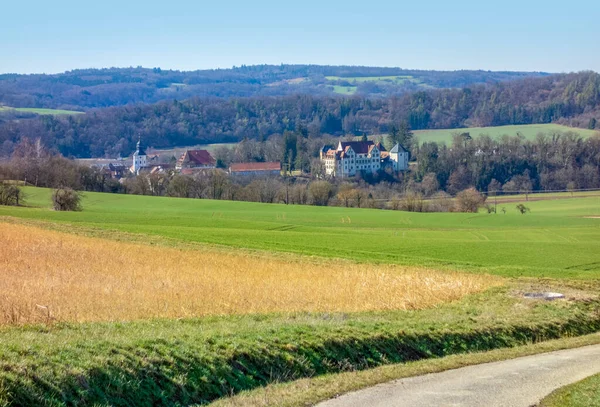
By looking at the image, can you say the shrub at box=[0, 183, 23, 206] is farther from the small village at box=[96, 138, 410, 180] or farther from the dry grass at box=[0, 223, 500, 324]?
the small village at box=[96, 138, 410, 180]

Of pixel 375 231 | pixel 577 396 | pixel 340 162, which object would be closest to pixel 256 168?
pixel 340 162

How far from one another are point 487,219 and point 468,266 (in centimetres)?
3847

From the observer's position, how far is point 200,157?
6506 inches

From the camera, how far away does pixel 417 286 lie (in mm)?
26562

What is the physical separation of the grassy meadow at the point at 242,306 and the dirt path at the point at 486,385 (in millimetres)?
1518

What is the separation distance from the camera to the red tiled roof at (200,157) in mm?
162750

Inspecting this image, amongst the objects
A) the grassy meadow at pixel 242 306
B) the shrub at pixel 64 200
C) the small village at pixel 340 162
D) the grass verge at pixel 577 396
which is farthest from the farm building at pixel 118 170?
the grass verge at pixel 577 396

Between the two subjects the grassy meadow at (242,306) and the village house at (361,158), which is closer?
the grassy meadow at (242,306)

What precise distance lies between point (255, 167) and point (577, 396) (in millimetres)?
134552

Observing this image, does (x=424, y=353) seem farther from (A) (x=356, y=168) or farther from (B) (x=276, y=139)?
(B) (x=276, y=139)

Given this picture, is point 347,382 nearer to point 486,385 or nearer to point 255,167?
point 486,385

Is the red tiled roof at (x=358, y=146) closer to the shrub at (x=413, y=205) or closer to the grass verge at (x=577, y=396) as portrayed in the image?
the shrub at (x=413, y=205)

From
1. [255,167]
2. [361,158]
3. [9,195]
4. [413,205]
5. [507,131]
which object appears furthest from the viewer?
[507,131]

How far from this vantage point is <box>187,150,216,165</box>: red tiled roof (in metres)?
163
